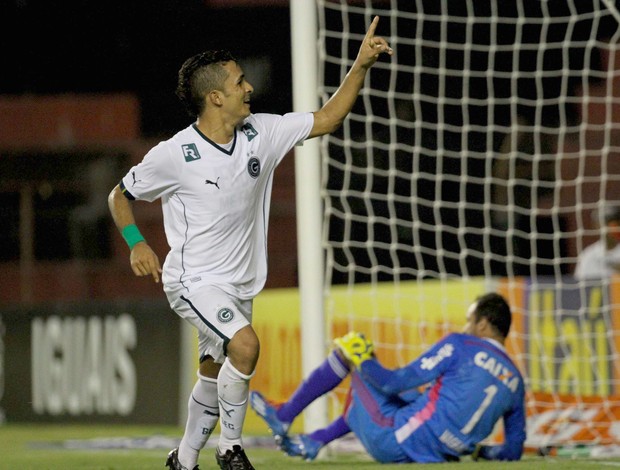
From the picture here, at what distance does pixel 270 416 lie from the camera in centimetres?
580

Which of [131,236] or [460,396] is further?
[460,396]

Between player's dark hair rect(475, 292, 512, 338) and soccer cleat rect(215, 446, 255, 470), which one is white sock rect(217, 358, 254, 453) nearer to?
soccer cleat rect(215, 446, 255, 470)

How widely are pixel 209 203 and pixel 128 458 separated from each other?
2.42 meters

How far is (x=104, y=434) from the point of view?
926 cm

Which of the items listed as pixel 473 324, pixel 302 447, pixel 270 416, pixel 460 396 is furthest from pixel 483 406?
pixel 270 416

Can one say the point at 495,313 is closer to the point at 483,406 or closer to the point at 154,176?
the point at 483,406

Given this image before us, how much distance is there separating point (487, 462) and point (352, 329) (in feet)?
9.28

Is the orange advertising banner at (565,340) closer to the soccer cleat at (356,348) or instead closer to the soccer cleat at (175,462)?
the soccer cleat at (356,348)

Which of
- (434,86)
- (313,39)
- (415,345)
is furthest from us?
(434,86)

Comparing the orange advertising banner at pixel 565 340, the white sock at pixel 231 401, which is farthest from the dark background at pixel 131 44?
the white sock at pixel 231 401

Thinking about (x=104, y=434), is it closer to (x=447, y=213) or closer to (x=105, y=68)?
(x=447, y=213)

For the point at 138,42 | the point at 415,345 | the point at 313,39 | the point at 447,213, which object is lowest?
the point at 415,345

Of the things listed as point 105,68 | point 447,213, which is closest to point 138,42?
point 105,68

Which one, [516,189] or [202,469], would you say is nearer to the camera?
[202,469]
